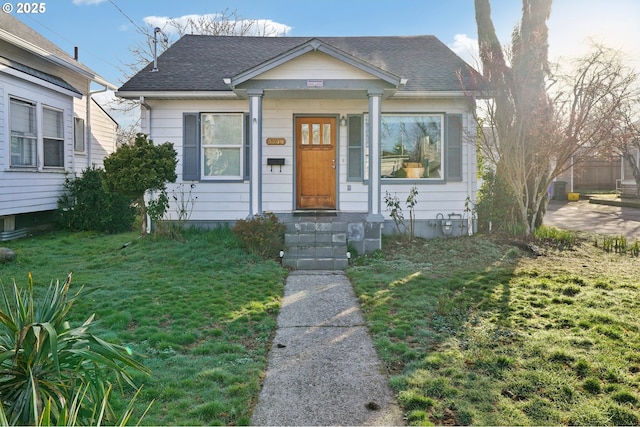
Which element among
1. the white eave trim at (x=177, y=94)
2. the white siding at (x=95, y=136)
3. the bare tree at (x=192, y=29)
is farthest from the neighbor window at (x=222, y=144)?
the bare tree at (x=192, y=29)

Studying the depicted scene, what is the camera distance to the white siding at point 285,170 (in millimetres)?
10797

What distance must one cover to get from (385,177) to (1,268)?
758cm

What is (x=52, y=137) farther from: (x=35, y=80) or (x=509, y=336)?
(x=509, y=336)

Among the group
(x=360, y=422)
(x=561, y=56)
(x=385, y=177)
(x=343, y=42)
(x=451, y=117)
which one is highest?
(x=343, y=42)

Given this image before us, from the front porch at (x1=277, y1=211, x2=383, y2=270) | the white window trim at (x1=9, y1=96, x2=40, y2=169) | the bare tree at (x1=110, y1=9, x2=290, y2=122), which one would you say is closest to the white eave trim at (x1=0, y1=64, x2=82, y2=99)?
the white window trim at (x1=9, y1=96, x2=40, y2=169)

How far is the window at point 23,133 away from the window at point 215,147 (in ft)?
12.1

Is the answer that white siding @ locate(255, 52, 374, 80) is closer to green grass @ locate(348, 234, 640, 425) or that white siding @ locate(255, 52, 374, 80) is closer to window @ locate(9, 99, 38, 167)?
green grass @ locate(348, 234, 640, 425)

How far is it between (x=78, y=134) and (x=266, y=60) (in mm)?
7868

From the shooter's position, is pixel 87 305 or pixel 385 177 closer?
pixel 87 305

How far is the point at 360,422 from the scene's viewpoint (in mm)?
3113

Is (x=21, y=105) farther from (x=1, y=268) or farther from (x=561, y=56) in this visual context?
(x=561, y=56)

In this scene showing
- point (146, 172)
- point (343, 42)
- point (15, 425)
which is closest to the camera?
point (15, 425)

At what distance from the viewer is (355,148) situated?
1080 cm

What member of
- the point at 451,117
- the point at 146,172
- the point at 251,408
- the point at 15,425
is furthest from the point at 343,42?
the point at 15,425
